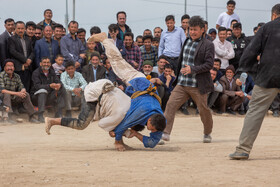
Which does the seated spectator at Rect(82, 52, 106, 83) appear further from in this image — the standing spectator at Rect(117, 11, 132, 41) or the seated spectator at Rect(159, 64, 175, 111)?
the seated spectator at Rect(159, 64, 175, 111)

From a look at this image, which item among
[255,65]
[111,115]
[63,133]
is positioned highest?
[255,65]

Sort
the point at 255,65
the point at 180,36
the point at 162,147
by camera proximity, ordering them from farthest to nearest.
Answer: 1. the point at 180,36
2. the point at 162,147
3. the point at 255,65

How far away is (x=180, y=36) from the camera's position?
1355 cm

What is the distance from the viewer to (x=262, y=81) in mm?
6242

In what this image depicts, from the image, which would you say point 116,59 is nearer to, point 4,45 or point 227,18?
point 4,45

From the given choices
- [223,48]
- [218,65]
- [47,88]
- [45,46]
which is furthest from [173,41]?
[47,88]

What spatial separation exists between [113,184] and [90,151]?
260 centimetres

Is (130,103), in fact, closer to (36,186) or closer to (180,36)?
(36,186)

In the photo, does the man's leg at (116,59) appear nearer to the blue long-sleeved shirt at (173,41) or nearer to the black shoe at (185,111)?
the blue long-sleeved shirt at (173,41)

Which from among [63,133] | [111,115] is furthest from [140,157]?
[63,133]

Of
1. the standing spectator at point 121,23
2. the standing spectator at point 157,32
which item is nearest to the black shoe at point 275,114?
the standing spectator at point 157,32

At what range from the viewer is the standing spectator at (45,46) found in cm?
1267

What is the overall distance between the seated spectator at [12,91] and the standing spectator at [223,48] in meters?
5.81

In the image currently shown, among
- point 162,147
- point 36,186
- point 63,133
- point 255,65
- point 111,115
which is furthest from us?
point 63,133
